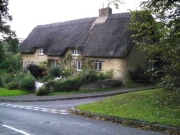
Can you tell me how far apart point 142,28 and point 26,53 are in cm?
3590

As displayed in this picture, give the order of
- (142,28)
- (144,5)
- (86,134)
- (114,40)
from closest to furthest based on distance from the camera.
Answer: (86,134) < (144,5) < (142,28) < (114,40)

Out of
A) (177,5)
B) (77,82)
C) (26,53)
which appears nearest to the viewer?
(177,5)

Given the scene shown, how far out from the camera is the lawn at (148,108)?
433 inches

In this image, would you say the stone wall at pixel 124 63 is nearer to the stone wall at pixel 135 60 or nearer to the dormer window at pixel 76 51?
the stone wall at pixel 135 60

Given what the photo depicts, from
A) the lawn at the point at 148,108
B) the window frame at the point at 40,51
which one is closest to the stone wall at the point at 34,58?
the window frame at the point at 40,51

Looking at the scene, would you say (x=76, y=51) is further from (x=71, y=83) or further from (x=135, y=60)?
(x=71, y=83)

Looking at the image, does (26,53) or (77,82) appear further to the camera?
(26,53)

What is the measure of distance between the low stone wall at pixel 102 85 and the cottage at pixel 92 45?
2136 mm

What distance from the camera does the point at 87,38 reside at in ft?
118

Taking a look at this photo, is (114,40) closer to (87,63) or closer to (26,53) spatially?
(87,63)

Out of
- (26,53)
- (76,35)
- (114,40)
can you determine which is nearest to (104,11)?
(76,35)

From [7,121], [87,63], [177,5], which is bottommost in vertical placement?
[7,121]

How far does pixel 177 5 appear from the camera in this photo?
40.4ft

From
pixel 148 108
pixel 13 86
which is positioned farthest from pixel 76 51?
pixel 148 108
